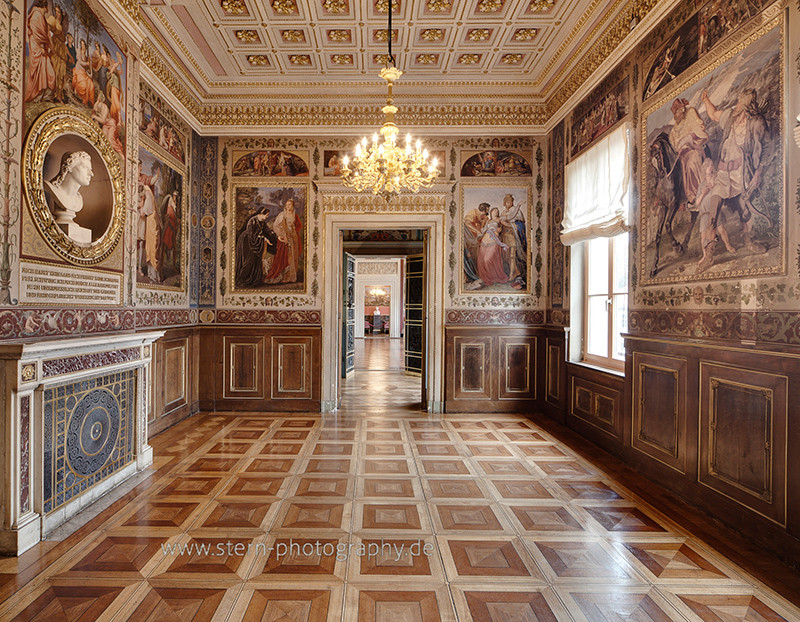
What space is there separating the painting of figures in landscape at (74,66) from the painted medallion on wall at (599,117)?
4857mm

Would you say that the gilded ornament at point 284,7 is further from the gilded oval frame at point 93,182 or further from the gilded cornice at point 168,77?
the gilded oval frame at point 93,182

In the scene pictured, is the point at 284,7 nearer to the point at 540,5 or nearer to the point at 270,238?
the point at 540,5

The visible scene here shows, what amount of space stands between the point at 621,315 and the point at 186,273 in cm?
574

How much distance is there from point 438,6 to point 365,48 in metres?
1.14

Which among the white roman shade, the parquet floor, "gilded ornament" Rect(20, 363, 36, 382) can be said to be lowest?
the parquet floor

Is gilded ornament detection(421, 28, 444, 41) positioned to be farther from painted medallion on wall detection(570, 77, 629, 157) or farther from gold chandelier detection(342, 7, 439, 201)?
painted medallion on wall detection(570, 77, 629, 157)

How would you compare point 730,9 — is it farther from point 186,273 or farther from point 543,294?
point 186,273

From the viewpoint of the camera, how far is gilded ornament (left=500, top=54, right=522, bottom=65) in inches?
236

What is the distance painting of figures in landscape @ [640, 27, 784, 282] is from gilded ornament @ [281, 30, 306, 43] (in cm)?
404

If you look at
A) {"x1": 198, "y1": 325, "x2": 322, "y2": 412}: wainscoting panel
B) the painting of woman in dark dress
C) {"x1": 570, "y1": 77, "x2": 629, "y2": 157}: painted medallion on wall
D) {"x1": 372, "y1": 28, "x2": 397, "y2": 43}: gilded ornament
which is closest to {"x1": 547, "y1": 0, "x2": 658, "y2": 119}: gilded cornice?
{"x1": 570, "y1": 77, "x2": 629, "y2": 157}: painted medallion on wall

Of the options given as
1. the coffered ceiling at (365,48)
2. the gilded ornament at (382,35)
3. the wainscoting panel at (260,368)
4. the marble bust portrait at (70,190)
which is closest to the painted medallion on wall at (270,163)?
the coffered ceiling at (365,48)

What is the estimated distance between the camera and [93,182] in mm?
3637

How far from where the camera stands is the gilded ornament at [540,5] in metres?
4.96

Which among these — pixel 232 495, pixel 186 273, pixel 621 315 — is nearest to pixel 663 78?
pixel 621 315
